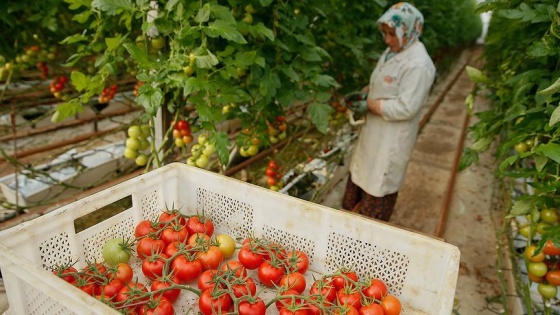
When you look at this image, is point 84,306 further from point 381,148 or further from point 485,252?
point 485,252

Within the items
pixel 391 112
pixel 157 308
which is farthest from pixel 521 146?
pixel 157 308

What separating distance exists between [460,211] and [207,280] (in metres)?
3.46

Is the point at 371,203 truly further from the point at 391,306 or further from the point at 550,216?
the point at 391,306

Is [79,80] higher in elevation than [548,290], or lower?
higher

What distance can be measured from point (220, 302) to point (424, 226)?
301cm

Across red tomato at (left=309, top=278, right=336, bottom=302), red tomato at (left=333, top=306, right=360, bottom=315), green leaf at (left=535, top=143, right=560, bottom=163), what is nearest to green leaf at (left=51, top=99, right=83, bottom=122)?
red tomato at (left=309, top=278, right=336, bottom=302)

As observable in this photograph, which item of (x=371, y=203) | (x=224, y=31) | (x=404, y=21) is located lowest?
(x=371, y=203)

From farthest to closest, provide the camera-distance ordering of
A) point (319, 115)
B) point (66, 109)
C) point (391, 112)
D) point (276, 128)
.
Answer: point (276, 128), point (391, 112), point (319, 115), point (66, 109)

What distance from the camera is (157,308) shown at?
105 cm

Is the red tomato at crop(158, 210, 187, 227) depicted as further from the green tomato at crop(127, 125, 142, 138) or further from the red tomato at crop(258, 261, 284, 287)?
the green tomato at crop(127, 125, 142, 138)

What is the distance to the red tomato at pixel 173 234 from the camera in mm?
1355

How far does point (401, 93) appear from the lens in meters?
2.42

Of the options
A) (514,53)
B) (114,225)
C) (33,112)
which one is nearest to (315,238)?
(114,225)

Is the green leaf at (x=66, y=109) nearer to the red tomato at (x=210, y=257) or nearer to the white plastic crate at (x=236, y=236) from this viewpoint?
the white plastic crate at (x=236, y=236)
